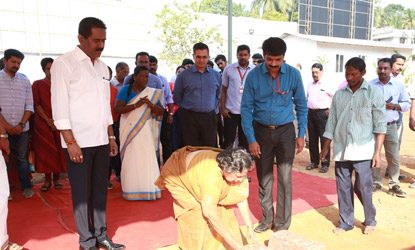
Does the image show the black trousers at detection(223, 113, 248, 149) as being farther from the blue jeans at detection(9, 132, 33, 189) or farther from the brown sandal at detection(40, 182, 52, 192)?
the blue jeans at detection(9, 132, 33, 189)

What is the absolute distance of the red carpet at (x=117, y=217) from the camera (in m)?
3.37

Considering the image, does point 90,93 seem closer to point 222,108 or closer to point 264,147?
point 264,147

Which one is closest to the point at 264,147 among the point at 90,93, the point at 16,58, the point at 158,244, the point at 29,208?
the point at 158,244

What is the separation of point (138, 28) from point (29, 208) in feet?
54.7

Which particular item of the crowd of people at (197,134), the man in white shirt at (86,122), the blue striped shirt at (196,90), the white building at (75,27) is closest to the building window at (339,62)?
the white building at (75,27)

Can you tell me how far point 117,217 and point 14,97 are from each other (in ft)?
6.25

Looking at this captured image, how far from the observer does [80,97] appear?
280cm

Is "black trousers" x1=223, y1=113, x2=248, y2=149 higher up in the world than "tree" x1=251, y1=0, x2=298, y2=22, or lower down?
lower down

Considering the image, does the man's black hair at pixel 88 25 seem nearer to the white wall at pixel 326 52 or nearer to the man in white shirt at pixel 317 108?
the man in white shirt at pixel 317 108

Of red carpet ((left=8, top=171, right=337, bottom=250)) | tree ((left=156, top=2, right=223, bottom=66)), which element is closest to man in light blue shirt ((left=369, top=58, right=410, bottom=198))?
red carpet ((left=8, top=171, right=337, bottom=250))

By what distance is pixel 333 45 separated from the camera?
66.9ft

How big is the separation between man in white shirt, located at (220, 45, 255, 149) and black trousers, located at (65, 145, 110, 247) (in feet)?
8.20

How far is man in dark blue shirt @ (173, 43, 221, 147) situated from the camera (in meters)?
4.58

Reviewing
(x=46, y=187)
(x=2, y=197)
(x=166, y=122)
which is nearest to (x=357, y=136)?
(x=2, y=197)
